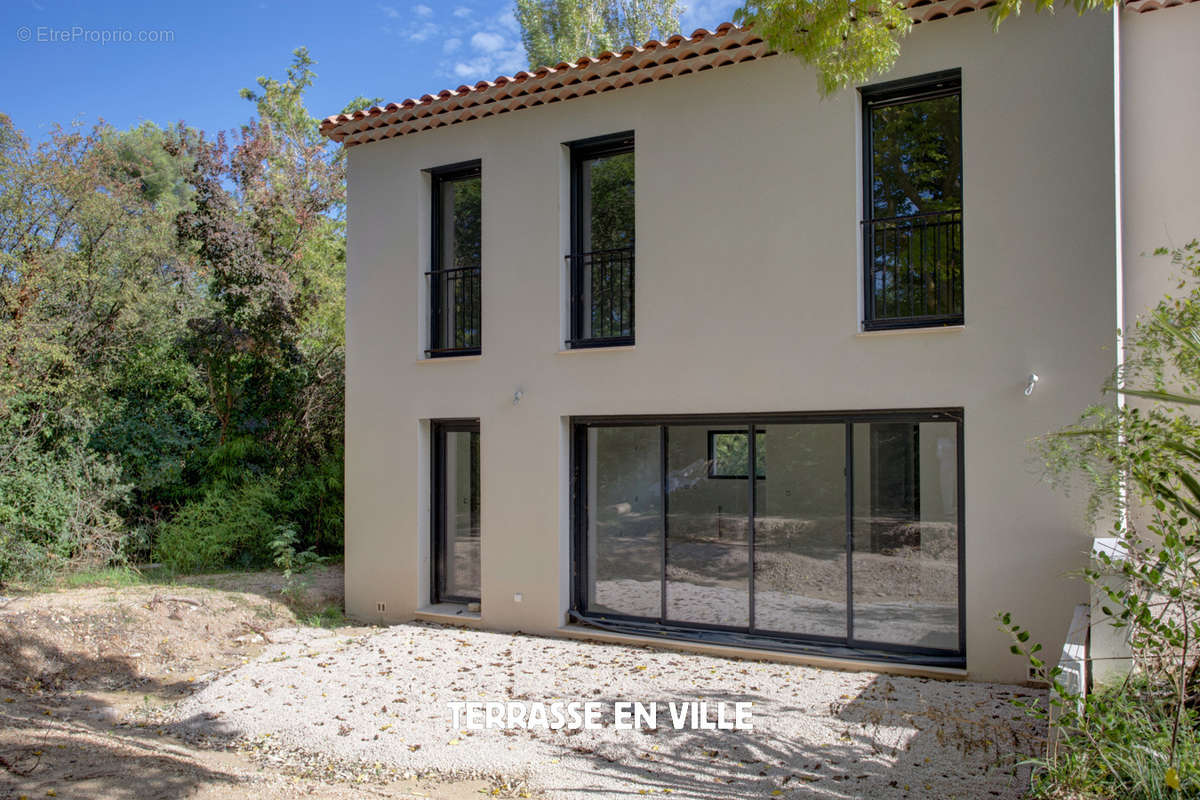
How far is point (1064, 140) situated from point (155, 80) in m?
14.9

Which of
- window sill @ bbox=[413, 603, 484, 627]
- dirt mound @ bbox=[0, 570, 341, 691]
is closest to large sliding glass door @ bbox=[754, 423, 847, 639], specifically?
window sill @ bbox=[413, 603, 484, 627]

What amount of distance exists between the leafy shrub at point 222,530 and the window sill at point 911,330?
1019 cm

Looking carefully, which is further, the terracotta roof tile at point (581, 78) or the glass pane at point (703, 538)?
the glass pane at point (703, 538)

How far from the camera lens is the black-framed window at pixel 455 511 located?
11.0 meters

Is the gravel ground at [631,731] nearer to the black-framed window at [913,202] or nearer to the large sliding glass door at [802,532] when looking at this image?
the large sliding glass door at [802,532]

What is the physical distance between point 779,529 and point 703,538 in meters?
0.95

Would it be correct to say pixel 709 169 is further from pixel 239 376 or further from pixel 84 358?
pixel 84 358

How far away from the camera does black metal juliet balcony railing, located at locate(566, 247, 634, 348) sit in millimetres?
10055

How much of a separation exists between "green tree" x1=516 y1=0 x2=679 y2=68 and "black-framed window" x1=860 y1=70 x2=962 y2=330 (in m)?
17.0

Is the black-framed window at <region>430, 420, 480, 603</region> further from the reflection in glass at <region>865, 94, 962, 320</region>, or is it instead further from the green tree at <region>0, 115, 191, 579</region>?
the green tree at <region>0, 115, 191, 579</region>

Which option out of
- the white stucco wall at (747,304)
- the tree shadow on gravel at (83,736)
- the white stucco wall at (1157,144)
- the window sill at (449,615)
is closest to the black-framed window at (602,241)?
the white stucco wall at (747,304)

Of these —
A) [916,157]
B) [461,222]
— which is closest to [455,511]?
[461,222]

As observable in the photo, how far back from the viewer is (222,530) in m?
13.7

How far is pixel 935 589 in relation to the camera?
826 cm
